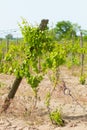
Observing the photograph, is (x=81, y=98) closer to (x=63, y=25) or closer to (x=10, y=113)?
(x=10, y=113)

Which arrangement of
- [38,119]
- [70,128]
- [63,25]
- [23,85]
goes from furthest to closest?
[63,25]
[23,85]
[38,119]
[70,128]

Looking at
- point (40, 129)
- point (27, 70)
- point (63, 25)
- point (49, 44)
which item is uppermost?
point (63, 25)

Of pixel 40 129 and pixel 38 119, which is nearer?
pixel 40 129

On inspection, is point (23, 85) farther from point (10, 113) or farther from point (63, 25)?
point (63, 25)

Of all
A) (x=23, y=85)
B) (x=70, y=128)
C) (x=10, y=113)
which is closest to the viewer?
(x=70, y=128)

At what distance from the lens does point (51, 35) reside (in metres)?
6.62

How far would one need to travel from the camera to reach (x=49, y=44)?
6539 millimetres

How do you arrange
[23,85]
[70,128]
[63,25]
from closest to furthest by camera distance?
[70,128]
[23,85]
[63,25]

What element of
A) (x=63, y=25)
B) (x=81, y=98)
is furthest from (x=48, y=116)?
(x=63, y=25)

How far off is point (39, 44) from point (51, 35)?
0.30 metres

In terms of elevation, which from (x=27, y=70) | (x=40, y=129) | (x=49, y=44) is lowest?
(x=40, y=129)

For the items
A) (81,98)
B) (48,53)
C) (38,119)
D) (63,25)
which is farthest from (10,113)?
(63,25)

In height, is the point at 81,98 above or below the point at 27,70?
below

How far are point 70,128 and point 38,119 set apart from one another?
80cm
